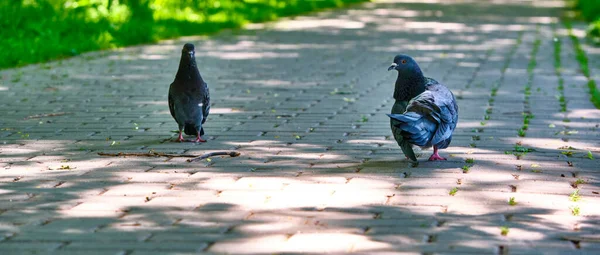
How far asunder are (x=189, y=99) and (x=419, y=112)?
2169 mm

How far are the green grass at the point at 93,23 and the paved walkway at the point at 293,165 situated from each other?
687 millimetres

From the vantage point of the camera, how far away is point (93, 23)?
17.6 m

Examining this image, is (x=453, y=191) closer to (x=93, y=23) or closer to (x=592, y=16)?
(x=93, y=23)

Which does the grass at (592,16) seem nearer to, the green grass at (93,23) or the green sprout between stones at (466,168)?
the green grass at (93,23)

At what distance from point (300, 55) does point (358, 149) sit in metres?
8.24

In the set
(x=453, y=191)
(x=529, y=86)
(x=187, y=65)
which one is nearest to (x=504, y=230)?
(x=453, y=191)

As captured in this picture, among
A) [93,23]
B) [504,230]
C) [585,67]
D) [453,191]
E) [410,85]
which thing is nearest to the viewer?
[504,230]

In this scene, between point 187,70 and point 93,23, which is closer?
point 187,70

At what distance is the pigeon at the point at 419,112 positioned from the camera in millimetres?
6602

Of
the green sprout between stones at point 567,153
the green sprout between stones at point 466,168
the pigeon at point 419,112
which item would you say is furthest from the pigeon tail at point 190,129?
the green sprout between stones at point 567,153

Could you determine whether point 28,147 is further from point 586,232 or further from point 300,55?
point 300,55

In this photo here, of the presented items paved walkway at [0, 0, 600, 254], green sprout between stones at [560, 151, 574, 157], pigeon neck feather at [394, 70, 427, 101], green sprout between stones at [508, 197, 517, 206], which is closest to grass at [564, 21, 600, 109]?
paved walkway at [0, 0, 600, 254]

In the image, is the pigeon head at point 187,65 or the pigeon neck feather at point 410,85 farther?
the pigeon head at point 187,65

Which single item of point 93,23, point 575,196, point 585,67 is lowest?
point 585,67
